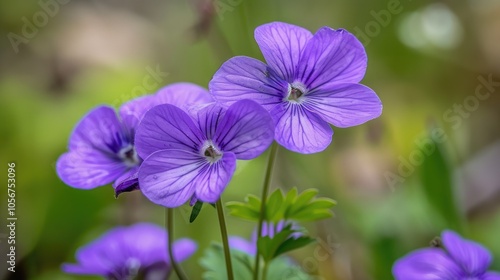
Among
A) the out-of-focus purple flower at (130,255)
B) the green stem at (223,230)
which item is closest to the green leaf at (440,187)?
the out-of-focus purple flower at (130,255)

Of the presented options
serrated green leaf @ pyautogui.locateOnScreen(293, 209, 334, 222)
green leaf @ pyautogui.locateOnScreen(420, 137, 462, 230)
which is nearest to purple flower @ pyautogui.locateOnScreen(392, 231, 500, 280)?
serrated green leaf @ pyautogui.locateOnScreen(293, 209, 334, 222)

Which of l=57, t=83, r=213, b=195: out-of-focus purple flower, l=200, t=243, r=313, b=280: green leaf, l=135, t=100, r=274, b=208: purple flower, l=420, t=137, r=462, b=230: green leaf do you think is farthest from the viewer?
l=420, t=137, r=462, b=230: green leaf

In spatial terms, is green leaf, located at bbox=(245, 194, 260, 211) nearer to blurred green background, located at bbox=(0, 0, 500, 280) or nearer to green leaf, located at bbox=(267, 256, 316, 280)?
green leaf, located at bbox=(267, 256, 316, 280)

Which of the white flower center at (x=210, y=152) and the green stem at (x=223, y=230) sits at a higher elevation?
the white flower center at (x=210, y=152)

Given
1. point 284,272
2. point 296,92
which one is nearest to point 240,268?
point 284,272

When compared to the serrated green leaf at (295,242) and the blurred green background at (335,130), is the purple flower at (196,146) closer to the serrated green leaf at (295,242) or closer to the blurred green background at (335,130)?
the serrated green leaf at (295,242)

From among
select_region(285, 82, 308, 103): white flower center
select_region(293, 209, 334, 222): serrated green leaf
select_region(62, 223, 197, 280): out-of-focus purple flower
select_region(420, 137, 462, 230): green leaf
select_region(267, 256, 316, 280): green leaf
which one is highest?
select_region(285, 82, 308, 103): white flower center
